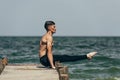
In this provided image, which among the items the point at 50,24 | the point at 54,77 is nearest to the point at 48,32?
the point at 50,24

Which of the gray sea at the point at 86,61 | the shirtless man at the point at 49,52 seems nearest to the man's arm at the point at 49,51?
the shirtless man at the point at 49,52

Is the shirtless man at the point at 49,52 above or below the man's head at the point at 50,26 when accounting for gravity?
below

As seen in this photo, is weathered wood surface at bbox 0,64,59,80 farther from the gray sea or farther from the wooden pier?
the gray sea

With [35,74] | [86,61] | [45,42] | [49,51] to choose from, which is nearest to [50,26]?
[45,42]

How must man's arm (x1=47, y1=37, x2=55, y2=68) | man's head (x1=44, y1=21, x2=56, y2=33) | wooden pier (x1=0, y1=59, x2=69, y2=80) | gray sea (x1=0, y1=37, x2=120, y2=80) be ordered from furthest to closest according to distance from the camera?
1. gray sea (x1=0, y1=37, x2=120, y2=80)
2. man's head (x1=44, y1=21, x2=56, y2=33)
3. man's arm (x1=47, y1=37, x2=55, y2=68)
4. wooden pier (x1=0, y1=59, x2=69, y2=80)

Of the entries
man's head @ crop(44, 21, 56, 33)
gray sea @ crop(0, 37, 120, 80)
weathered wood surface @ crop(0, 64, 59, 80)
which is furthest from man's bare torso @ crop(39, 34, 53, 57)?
gray sea @ crop(0, 37, 120, 80)

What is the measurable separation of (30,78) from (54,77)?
0.75 meters

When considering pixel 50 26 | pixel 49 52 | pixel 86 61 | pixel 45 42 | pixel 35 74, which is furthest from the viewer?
pixel 86 61

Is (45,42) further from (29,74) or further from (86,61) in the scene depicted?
(86,61)

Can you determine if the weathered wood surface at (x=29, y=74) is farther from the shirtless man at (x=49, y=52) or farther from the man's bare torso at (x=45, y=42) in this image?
the man's bare torso at (x=45, y=42)

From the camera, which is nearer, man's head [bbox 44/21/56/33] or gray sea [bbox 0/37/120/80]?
man's head [bbox 44/21/56/33]

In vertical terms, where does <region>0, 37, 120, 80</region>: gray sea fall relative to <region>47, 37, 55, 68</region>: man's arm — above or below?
below

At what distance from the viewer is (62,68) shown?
1405cm

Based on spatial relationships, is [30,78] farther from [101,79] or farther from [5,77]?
[101,79]
